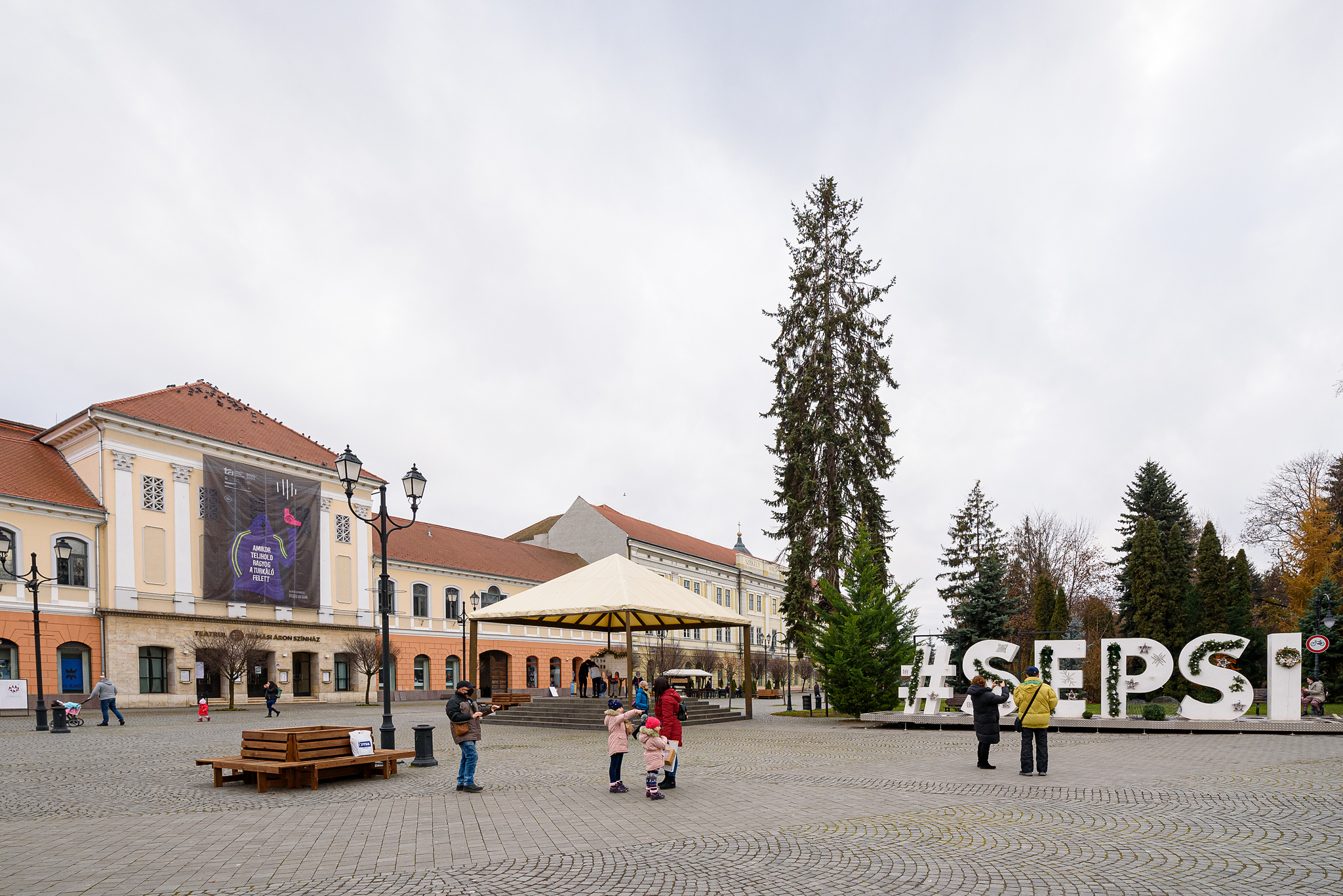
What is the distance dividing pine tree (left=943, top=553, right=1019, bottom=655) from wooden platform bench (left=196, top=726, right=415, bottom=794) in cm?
2433

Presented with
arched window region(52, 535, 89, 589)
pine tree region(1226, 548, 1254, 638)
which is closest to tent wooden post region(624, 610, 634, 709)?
arched window region(52, 535, 89, 589)

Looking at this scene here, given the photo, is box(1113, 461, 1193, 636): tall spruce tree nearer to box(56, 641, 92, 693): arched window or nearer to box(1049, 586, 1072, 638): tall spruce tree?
box(1049, 586, 1072, 638): tall spruce tree

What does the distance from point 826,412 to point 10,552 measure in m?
29.3

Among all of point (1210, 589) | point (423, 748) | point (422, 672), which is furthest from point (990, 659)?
point (422, 672)

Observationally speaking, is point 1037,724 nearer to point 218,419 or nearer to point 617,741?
point 617,741

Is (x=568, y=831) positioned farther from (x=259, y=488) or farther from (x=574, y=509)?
(x=574, y=509)

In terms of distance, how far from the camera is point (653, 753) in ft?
35.1

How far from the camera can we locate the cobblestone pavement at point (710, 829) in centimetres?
668

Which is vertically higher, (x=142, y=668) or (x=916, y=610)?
(x=916, y=610)

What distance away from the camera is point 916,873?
22.5ft

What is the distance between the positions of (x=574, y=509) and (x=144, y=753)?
51165mm

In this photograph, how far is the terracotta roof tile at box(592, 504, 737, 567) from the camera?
66625 millimetres

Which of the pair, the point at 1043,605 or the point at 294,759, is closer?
the point at 294,759

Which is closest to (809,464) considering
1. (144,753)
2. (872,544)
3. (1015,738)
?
(872,544)
